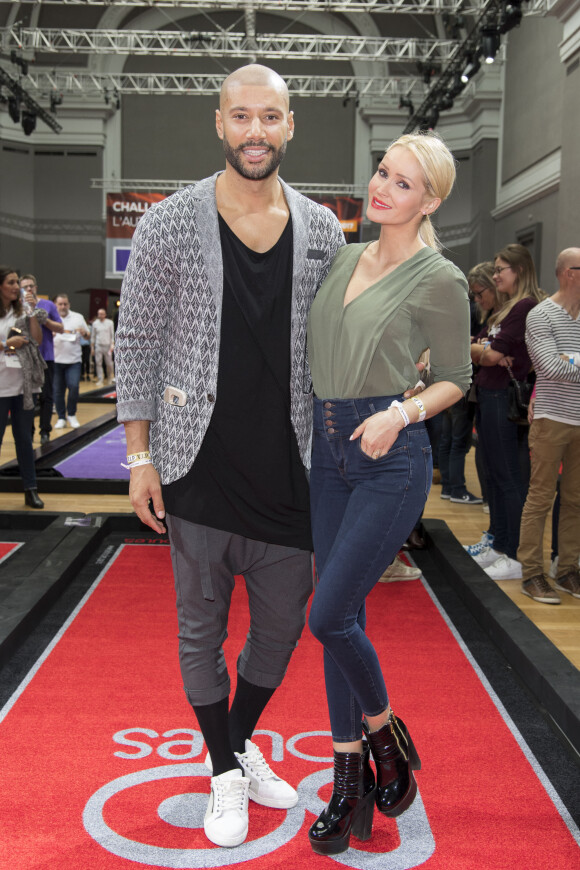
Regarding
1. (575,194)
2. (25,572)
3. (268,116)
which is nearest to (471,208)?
(575,194)

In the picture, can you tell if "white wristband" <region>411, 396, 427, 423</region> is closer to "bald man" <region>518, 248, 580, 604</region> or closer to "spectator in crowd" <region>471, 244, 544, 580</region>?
"bald man" <region>518, 248, 580, 604</region>

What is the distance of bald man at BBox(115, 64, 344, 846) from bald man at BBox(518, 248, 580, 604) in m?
2.08

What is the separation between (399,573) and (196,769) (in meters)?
2.11

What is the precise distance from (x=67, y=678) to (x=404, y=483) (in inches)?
66.1

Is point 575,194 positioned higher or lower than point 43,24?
lower

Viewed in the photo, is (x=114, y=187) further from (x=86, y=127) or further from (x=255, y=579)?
(x=255, y=579)

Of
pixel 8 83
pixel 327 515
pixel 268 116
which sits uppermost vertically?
pixel 8 83

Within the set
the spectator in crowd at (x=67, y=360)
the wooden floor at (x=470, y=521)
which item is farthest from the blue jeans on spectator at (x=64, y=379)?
the wooden floor at (x=470, y=521)

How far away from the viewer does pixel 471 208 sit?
19.1 metres

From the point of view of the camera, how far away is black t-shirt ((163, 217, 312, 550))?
2041mm

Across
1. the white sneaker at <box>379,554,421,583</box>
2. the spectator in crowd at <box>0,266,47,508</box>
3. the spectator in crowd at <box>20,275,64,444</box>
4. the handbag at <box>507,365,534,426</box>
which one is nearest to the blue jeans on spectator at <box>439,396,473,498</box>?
the handbag at <box>507,365,534,426</box>

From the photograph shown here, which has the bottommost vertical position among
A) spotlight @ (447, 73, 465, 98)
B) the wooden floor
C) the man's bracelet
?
the wooden floor

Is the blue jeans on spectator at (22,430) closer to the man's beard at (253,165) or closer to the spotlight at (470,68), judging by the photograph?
the man's beard at (253,165)

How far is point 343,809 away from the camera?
2031mm
